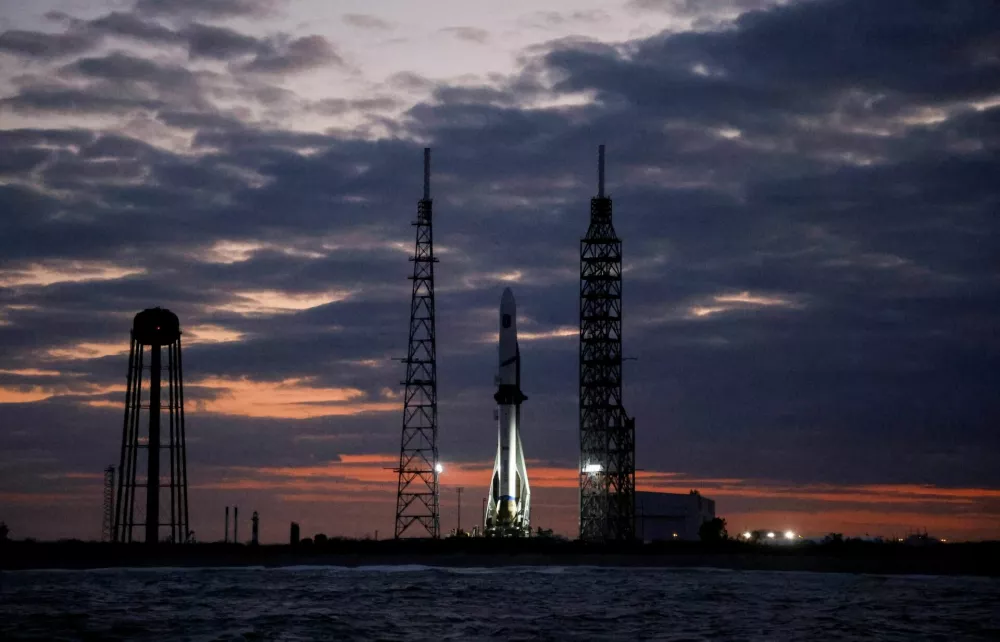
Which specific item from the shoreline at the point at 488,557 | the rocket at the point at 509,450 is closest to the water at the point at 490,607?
the shoreline at the point at 488,557

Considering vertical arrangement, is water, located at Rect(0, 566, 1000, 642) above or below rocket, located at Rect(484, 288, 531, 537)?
below

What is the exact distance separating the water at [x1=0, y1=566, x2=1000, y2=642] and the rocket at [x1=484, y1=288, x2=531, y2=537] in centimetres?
3007

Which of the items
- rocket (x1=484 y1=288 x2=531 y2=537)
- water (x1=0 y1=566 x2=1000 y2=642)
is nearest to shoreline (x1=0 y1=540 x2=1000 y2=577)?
rocket (x1=484 y1=288 x2=531 y2=537)

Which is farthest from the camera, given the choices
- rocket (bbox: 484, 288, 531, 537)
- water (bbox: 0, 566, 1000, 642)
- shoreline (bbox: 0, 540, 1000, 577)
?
rocket (bbox: 484, 288, 531, 537)

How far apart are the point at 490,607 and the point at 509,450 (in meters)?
75.7

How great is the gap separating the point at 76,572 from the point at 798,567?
85.6 m

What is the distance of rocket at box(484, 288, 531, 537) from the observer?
161 m

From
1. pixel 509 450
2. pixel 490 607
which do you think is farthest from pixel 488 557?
pixel 490 607

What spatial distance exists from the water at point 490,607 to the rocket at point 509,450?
30070mm

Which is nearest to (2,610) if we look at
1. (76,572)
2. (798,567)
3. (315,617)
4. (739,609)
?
(315,617)

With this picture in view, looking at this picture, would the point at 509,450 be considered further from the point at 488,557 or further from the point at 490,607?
the point at 490,607

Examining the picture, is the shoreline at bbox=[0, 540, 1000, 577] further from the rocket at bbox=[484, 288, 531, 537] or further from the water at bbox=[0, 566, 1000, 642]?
the water at bbox=[0, 566, 1000, 642]

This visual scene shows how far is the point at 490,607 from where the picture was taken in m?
85.2

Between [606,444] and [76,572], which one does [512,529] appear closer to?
[606,444]
